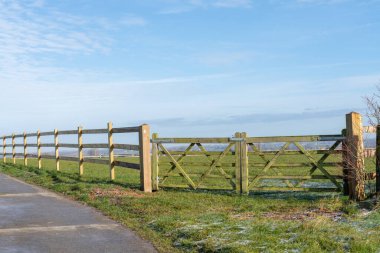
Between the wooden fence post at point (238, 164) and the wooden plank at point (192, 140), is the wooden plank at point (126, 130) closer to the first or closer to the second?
the wooden plank at point (192, 140)

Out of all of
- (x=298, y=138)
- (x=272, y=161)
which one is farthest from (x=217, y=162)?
(x=298, y=138)

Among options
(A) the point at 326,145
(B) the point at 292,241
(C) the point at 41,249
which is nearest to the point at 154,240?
(C) the point at 41,249

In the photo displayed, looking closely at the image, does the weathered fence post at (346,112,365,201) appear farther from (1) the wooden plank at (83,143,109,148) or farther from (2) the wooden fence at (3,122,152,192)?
(1) the wooden plank at (83,143,109,148)

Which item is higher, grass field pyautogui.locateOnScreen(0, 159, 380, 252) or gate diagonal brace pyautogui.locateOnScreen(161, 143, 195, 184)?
gate diagonal brace pyautogui.locateOnScreen(161, 143, 195, 184)

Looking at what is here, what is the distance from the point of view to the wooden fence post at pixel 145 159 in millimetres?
13242

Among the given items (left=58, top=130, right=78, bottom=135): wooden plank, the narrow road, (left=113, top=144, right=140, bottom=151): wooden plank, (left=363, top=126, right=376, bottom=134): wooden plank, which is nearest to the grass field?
the narrow road

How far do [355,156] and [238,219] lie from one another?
12.6ft

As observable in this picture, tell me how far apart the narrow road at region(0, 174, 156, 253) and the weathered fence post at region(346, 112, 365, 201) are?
558 centimetres

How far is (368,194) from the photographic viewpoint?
10.7 metres

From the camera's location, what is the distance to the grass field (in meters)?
6.55

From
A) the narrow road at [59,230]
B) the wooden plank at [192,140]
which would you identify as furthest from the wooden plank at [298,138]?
the narrow road at [59,230]

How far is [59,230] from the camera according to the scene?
26.6 ft

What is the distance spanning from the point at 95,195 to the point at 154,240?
4.88m

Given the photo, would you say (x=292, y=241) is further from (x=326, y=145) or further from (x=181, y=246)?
(x=326, y=145)
